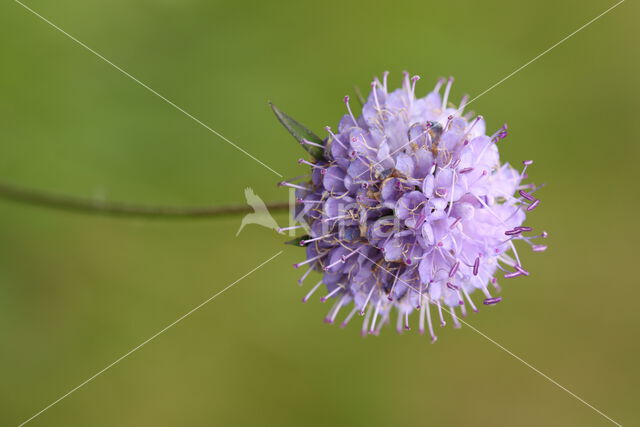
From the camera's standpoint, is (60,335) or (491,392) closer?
(60,335)

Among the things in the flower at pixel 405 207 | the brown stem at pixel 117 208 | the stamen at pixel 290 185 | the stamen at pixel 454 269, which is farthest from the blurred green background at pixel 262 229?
the stamen at pixel 454 269

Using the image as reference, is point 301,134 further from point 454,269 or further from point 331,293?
point 454,269

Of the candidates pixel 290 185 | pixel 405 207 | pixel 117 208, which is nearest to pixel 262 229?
pixel 117 208

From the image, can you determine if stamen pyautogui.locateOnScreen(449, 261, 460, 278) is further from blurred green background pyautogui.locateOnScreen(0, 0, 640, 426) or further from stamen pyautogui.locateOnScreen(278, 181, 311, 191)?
blurred green background pyautogui.locateOnScreen(0, 0, 640, 426)

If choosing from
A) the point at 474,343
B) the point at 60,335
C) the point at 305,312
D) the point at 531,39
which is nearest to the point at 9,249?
the point at 60,335

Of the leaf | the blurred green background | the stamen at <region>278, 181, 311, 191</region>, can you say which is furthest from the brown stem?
the blurred green background

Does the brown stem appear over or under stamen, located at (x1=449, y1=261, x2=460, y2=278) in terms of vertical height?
over

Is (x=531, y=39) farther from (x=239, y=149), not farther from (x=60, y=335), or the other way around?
(x=60, y=335)
